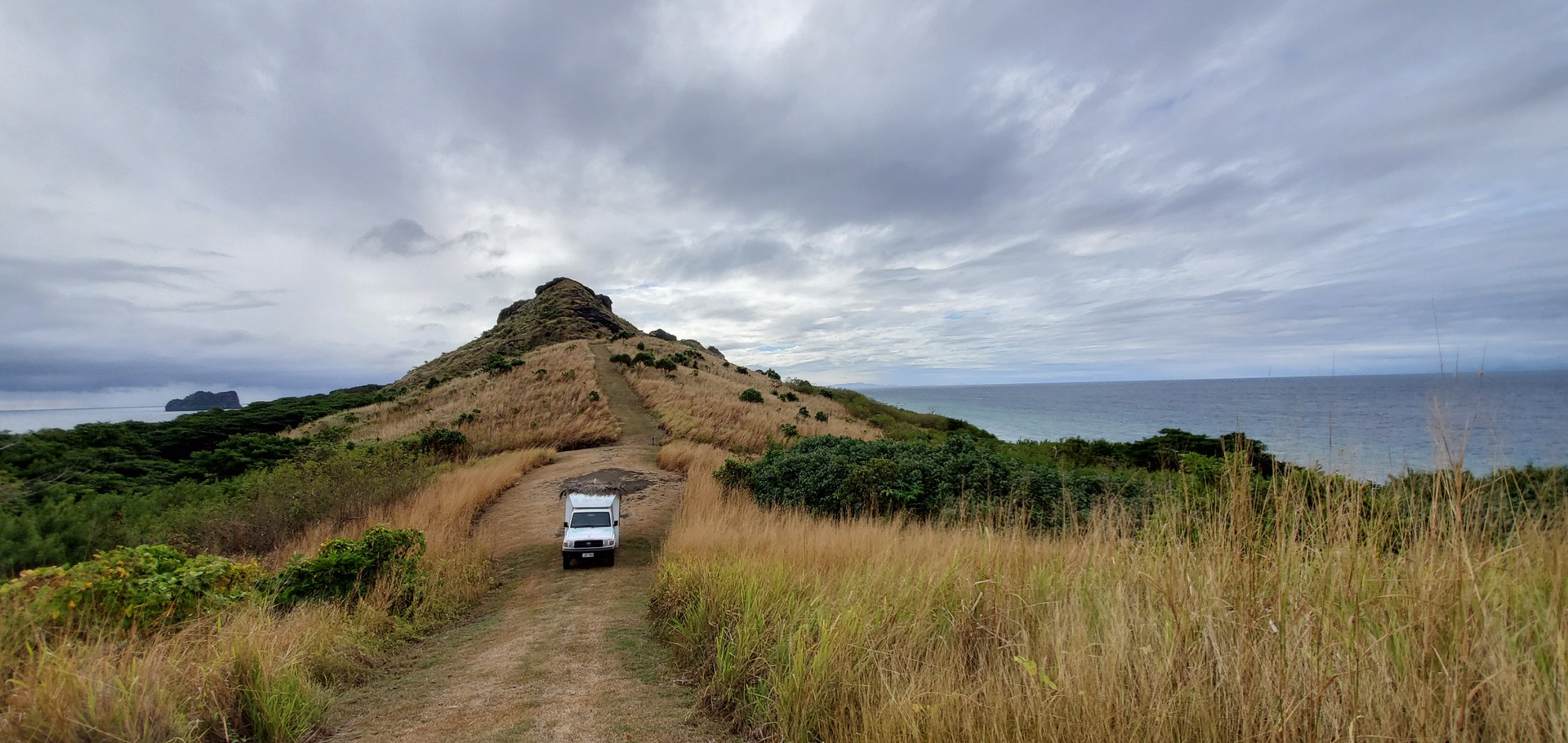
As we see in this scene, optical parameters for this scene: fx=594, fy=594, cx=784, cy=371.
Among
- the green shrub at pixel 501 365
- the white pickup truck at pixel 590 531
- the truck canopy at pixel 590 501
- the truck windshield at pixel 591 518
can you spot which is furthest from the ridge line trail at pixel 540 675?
the green shrub at pixel 501 365

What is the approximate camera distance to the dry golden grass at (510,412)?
2253cm

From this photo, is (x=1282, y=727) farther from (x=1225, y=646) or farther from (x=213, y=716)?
(x=213, y=716)

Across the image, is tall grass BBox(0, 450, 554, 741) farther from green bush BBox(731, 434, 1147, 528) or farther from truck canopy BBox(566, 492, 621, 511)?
green bush BBox(731, 434, 1147, 528)

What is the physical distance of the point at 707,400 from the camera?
97.9 feet

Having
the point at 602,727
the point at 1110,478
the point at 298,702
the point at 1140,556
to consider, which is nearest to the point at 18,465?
the point at 298,702

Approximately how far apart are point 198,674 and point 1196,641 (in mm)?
5719

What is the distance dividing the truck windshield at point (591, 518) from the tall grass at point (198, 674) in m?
3.51

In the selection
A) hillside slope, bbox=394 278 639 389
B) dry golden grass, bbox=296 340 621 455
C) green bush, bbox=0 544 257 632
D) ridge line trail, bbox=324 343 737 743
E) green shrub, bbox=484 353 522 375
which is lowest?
ridge line trail, bbox=324 343 737 743

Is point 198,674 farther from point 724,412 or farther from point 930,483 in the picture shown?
point 724,412

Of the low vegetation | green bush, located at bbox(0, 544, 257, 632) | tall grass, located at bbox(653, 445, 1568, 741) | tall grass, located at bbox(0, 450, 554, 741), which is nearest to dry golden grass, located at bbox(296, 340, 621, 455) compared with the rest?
the low vegetation

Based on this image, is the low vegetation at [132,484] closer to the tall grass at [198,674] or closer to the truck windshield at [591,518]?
the tall grass at [198,674]

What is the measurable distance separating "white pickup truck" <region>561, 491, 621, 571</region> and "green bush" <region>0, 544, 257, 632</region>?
14.6ft

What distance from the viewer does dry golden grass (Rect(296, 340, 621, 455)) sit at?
2253 centimetres

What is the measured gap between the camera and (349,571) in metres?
6.93
